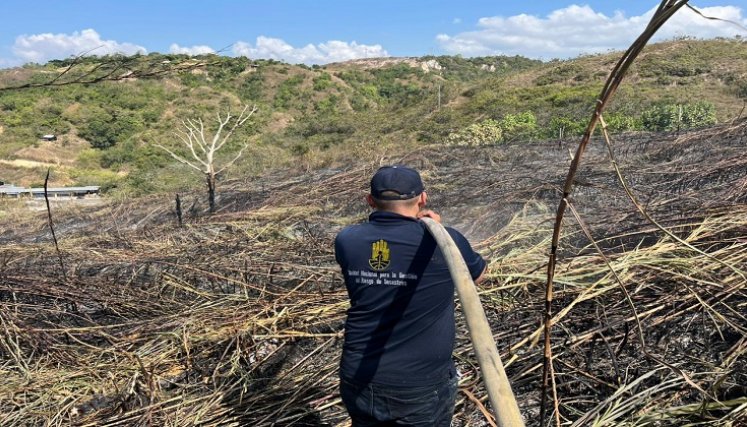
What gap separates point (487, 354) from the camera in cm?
86

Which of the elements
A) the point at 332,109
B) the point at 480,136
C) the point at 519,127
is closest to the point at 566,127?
the point at 519,127

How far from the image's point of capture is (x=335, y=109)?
37.3 meters

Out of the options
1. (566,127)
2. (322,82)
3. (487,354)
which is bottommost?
(487,354)

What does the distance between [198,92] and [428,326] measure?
38.9m

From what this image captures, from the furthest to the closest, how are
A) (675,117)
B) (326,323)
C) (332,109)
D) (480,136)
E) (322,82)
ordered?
(322,82) → (332,109) → (480,136) → (675,117) → (326,323)

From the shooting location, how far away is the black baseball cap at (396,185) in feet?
5.22

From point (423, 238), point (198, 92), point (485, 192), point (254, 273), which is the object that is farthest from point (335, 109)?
point (423, 238)

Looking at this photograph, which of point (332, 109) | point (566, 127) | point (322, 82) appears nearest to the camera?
point (566, 127)

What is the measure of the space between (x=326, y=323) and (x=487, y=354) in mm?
2312

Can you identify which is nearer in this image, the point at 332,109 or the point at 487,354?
the point at 487,354

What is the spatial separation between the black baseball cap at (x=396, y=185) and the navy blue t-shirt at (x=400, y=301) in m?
0.06

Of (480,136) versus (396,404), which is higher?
(480,136)

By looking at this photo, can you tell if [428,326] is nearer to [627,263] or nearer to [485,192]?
[627,263]

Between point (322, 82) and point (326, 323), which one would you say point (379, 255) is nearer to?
→ point (326, 323)
